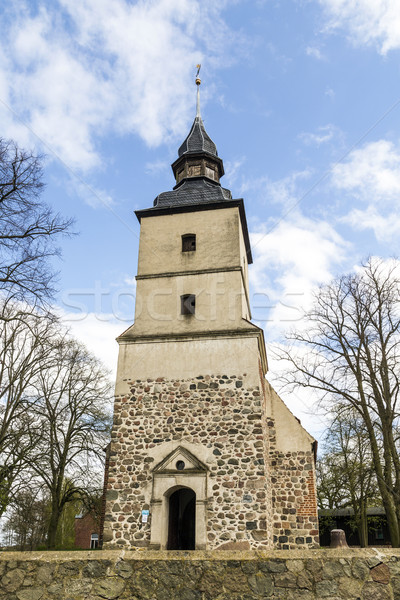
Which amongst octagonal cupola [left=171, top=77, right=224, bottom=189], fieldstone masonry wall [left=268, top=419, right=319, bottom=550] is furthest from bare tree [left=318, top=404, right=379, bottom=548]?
octagonal cupola [left=171, top=77, right=224, bottom=189]

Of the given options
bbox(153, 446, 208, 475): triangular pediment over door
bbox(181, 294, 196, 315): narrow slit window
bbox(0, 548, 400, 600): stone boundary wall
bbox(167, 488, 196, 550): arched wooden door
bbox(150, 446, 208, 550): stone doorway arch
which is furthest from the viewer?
bbox(181, 294, 196, 315): narrow slit window

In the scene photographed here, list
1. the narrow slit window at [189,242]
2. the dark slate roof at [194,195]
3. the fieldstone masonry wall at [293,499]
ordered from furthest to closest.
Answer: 1. the dark slate roof at [194,195]
2. the narrow slit window at [189,242]
3. the fieldstone masonry wall at [293,499]

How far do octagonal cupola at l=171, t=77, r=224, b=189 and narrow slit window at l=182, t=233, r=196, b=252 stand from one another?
3.72 m

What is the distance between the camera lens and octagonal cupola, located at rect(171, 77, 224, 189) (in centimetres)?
2011

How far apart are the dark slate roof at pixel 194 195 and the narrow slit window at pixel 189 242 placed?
1359mm

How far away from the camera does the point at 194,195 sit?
1809cm

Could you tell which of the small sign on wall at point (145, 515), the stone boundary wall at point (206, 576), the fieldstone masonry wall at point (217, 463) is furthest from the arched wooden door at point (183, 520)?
the stone boundary wall at point (206, 576)

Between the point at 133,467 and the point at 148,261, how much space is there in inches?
269

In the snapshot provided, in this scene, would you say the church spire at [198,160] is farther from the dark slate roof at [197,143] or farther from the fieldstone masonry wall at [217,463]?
the fieldstone masonry wall at [217,463]

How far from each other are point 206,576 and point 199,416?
30.3 feet

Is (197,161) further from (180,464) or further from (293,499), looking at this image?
(293,499)

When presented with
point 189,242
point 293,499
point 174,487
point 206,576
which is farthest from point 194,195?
point 206,576

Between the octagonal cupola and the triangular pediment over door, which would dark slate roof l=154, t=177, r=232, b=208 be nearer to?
the octagonal cupola

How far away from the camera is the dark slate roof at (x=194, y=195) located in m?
17.8
